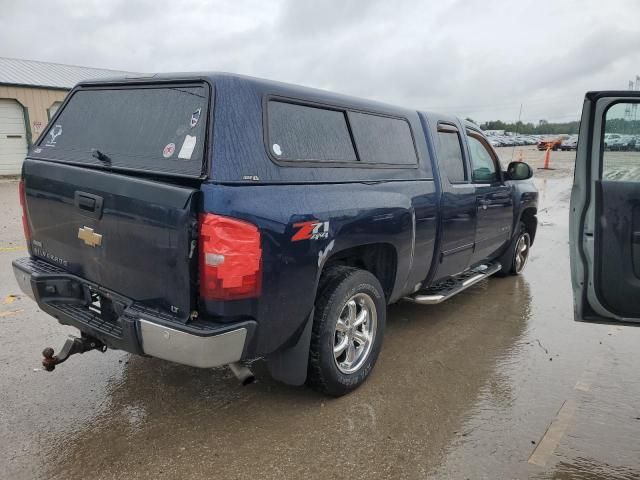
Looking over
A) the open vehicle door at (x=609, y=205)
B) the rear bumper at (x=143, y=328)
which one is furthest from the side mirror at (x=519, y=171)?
the rear bumper at (x=143, y=328)

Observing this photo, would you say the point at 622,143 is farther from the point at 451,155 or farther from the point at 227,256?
the point at 227,256

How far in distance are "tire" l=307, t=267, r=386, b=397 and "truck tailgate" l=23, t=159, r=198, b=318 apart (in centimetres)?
95

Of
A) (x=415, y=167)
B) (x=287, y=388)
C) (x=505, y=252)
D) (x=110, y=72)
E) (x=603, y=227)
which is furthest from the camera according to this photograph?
(x=110, y=72)

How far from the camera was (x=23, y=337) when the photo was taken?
163 inches

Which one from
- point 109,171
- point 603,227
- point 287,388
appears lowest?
point 287,388

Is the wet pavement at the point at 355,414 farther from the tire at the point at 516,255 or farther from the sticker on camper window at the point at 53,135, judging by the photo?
the tire at the point at 516,255

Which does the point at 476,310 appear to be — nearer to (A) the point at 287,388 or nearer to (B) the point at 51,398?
(A) the point at 287,388

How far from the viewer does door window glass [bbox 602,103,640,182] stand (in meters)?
2.80

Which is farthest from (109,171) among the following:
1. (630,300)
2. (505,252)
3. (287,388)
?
(505,252)

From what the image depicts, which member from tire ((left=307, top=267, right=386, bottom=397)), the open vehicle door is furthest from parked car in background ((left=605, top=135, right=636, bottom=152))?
tire ((left=307, top=267, right=386, bottom=397))

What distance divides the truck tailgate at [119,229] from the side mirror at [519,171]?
4.13 metres

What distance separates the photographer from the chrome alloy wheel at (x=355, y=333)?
341 centimetres

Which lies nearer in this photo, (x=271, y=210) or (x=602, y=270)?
(x=271, y=210)

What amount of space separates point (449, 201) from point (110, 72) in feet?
78.7
